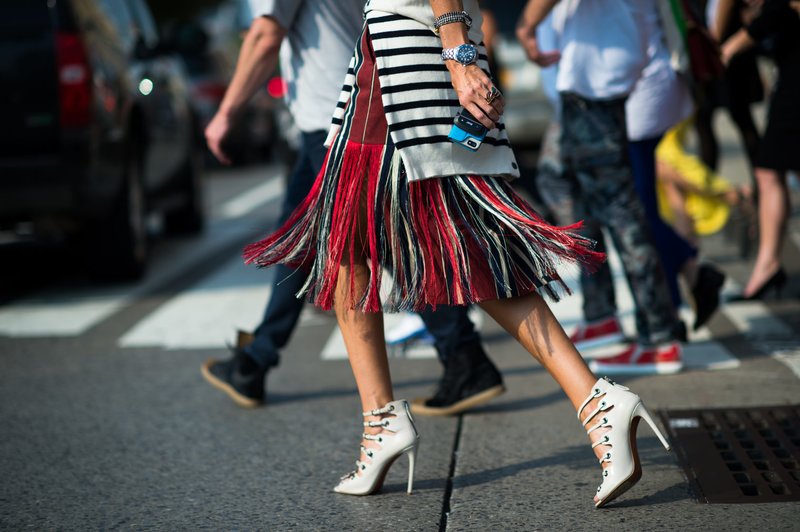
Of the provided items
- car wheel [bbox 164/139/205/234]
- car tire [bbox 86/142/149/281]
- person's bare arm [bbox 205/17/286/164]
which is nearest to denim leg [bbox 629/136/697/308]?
person's bare arm [bbox 205/17/286/164]

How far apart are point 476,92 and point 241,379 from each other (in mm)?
1851

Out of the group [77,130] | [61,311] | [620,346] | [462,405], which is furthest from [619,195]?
[61,311]

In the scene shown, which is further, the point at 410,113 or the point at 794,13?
the point at 794,13

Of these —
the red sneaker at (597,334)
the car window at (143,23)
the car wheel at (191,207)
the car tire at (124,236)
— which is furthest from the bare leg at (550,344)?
the car wheel at (191,207)

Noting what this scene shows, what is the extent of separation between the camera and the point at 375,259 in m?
3.15

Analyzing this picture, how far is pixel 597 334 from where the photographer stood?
501cm

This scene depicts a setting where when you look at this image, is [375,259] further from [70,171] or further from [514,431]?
[70,171]

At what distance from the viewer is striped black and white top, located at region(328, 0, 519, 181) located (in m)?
3.05

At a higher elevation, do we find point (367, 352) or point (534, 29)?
point (534, 29)

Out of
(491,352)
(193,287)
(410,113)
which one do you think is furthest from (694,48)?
(193,287)

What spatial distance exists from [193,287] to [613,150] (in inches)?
133

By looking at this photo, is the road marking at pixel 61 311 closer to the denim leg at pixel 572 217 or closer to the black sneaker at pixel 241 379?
the black sneaker at pixel 241 379

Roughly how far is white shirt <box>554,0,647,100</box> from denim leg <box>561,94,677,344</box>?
0.07 meters

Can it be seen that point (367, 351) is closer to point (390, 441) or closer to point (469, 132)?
point (390, 441)
